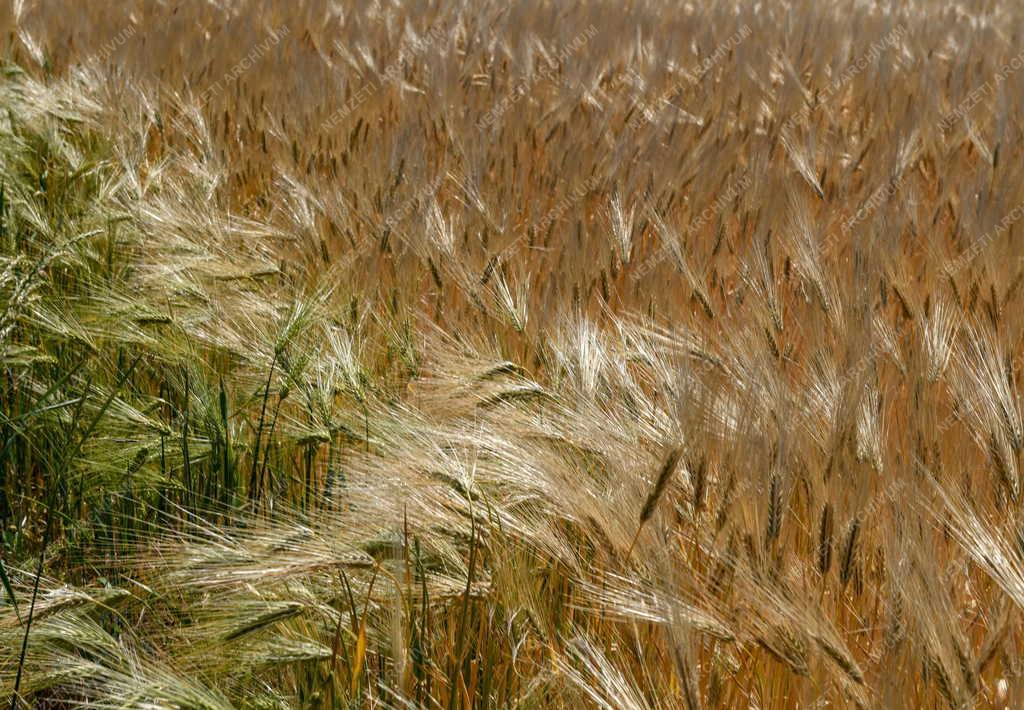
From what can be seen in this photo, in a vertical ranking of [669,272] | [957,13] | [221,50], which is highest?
[957,13]

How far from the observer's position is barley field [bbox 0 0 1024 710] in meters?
1.12

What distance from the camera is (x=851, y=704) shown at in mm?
962

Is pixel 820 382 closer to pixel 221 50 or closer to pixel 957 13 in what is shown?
pixel 221 50

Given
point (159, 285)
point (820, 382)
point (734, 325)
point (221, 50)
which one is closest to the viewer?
point (820, 382)

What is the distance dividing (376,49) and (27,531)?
3207 mm

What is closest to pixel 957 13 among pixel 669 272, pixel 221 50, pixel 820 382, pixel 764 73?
pixel 764 73

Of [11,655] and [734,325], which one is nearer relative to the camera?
[11,655]

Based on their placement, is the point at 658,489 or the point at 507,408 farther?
Answer: the point at 507,408

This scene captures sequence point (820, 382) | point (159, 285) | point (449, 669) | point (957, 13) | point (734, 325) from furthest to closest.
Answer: point (957, 13), point (159, 285), point (734, 325), point (820, 382), point (449, 669)

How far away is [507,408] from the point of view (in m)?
1.48

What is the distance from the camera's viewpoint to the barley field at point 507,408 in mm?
1117

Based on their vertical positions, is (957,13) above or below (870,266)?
above

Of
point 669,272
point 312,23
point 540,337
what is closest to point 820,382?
point 540,337

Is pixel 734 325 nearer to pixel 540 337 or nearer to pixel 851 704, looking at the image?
pixel 540 337
